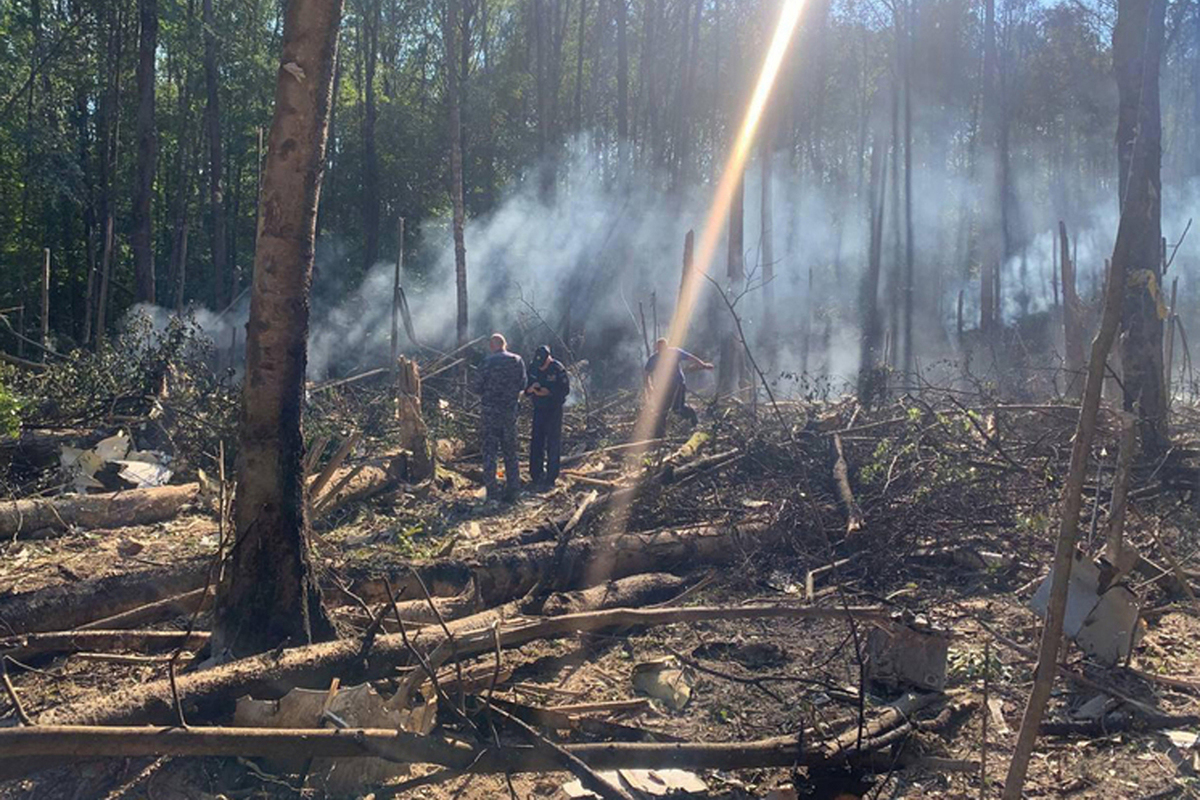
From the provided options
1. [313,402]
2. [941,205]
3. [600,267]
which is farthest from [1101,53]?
[313,402]

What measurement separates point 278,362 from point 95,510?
4686 millimetres

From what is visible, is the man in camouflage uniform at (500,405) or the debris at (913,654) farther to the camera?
the man in camouflage uniform at (500,405)

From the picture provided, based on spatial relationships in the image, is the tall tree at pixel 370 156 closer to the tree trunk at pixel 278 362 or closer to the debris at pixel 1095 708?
the tree trunk at pixel 278 362

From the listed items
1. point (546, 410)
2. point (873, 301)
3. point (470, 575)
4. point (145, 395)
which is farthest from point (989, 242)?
point (470, 575)

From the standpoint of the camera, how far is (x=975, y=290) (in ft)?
121

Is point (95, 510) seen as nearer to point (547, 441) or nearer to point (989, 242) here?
point (547, 441)

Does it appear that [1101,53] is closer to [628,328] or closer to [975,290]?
[975,290]

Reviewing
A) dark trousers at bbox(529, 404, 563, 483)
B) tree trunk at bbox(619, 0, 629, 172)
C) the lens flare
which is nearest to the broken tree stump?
dark trousers at bbox(529, 404, 563, 483)

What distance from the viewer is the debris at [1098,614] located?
468 cm

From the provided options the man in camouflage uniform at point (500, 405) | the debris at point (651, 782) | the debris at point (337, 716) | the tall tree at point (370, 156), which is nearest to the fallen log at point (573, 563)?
the debris at point (337, 716)

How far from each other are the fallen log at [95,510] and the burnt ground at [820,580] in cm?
19

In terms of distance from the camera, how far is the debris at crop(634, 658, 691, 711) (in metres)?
4.89

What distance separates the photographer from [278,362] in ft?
14.8

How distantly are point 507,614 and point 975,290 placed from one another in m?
35.4
